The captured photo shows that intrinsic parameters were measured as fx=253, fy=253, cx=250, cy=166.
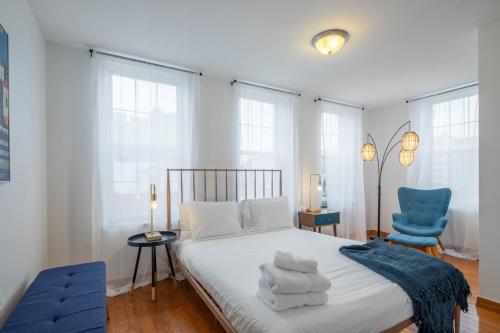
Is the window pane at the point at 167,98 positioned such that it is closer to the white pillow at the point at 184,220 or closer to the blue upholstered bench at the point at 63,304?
the white pillow at the point at 184,220

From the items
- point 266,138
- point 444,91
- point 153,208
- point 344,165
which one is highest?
point 444,91

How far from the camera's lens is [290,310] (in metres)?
1.26

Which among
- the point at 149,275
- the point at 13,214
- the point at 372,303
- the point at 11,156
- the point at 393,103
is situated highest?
the point at 393,103

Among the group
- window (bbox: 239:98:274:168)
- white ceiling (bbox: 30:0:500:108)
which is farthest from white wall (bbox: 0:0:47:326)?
window (bbox: 239:98:274:168)

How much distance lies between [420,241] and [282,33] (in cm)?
288

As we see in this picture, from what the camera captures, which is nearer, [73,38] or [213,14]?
[213,14]

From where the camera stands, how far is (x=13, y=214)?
156cm

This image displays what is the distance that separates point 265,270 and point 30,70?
7.48ft

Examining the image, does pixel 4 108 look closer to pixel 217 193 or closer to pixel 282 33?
pixel 282 33

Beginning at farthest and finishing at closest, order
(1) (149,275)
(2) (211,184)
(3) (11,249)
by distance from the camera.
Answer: (2) (211,184) → (1) (149,275) → (3) (11,249)

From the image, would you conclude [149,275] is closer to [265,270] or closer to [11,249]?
[11,249]

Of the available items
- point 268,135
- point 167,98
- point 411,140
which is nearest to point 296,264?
point 167,98

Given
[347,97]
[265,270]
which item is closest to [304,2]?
[265,270]

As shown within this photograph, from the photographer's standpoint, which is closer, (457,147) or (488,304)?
(488,304)
